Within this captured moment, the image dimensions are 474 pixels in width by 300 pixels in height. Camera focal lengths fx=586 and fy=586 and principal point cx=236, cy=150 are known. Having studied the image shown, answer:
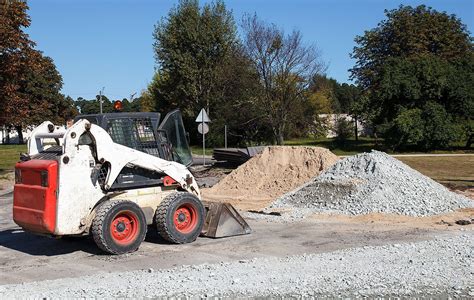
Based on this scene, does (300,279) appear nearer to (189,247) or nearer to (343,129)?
(189,247)

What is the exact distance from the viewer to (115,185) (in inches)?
380

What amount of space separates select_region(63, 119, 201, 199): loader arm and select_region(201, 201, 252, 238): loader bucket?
3.92 feet

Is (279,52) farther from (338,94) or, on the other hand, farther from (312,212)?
(338,94)

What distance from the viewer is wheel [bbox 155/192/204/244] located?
10.1 m

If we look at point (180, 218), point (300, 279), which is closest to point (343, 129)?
point (180, 218)

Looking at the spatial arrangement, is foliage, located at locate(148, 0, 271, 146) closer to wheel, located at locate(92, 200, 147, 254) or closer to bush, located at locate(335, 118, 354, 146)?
bush, located at locate(335, 118, 354, 146)

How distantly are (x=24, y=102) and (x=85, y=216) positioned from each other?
20134 millimetres

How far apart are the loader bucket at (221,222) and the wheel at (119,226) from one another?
5.20 ft

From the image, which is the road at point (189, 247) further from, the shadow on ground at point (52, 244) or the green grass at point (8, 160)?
the green grass at point (8, 160)

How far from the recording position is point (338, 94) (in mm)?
119438

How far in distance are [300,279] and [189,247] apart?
124 inches

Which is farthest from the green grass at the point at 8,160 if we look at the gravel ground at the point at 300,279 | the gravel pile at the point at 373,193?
the gravel ground at the point at 300,279

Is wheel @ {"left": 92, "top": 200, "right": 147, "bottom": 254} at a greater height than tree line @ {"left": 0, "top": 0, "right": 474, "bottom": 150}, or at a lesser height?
lesser

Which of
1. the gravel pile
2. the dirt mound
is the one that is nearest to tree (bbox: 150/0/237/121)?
the dirt mound
